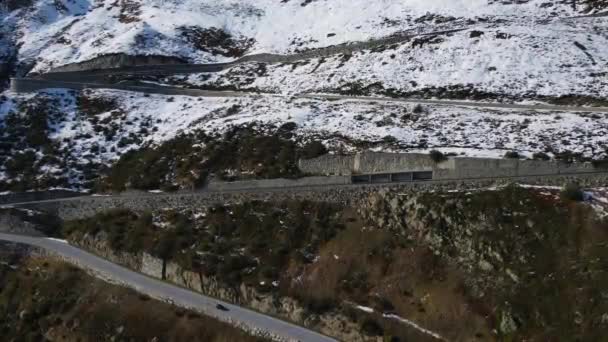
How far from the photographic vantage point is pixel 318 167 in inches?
1548

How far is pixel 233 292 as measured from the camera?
3188 centimetres

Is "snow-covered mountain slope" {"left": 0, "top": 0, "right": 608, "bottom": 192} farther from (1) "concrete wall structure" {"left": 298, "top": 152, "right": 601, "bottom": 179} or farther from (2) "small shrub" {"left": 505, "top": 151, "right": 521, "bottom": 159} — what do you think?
(1) "concrete wall structure" {"left": 298, "top": 152, "right": 601, "bottom": 179}

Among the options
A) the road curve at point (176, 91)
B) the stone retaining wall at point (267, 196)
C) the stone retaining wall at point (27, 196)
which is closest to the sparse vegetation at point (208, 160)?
the stone retaining wall at point (267, 196)

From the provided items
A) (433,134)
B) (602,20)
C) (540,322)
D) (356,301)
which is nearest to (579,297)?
(540,322)

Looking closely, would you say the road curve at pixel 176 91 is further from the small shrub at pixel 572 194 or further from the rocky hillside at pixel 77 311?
the rocky hillside at pixel 77 311

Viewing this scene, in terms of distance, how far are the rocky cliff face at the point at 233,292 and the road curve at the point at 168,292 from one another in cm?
35

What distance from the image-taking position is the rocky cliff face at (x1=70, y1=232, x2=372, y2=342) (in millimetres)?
28922

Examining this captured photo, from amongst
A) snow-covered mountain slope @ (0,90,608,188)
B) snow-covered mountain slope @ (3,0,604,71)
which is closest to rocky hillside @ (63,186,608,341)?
snow-covered mountain slope @ (0,90,608,188)

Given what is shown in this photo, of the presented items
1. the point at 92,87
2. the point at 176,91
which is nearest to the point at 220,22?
the point at 176,91

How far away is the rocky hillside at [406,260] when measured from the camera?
26.5m

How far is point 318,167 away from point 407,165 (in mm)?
5649

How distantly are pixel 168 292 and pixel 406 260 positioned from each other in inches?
489

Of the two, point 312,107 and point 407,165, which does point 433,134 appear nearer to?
point 407,165

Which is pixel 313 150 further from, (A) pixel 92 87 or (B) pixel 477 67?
(A) pixel 92 87
